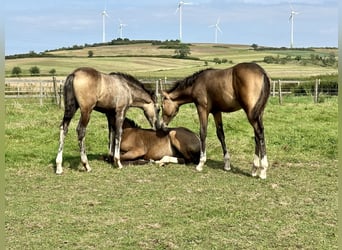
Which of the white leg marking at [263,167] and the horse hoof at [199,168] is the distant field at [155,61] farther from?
the white leg marking at [263,167]

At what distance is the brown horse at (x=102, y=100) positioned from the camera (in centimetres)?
847

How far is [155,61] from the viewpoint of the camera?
180 feet

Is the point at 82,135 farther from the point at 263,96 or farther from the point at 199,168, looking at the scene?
the point at 263,96

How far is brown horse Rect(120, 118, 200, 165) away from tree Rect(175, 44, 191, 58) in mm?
48170

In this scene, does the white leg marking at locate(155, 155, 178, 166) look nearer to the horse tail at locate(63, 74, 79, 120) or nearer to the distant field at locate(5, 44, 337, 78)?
the horse tail at locate(63, 74, 79, 120)

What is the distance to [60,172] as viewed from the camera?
8.55 meters

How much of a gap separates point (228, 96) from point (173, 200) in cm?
252

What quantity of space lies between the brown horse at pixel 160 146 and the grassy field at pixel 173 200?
0.36m

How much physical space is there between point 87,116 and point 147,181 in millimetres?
1649

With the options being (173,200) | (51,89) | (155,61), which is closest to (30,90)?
(51,89)

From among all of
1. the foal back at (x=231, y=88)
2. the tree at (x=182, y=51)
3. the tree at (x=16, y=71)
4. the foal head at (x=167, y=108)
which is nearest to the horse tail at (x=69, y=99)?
the foal head at (x=167, y=108)

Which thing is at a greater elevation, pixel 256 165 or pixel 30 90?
pixel 30 90

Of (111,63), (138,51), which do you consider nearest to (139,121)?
(111,63)

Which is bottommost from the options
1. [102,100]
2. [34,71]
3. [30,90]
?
[30,90]
